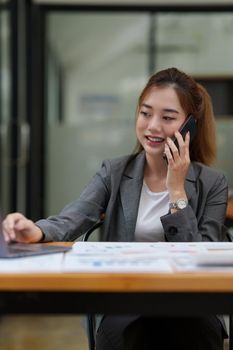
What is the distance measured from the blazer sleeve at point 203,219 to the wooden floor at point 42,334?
58.6 inches

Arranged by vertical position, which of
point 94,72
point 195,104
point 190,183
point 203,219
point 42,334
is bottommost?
point 42,334

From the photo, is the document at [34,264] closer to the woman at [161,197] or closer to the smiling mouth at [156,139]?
the woman at [161,197]

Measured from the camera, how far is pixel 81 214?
5.77 feet

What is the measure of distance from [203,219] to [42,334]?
77.9 inches

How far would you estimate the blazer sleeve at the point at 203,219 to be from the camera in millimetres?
1667

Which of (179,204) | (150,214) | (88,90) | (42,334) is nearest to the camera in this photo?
(179,204)

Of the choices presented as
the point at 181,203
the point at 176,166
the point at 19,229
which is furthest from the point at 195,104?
the point at 19,229

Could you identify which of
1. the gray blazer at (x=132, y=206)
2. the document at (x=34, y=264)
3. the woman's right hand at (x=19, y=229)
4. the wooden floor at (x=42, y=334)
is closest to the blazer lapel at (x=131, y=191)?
the gray blazer at (x=132, y=206)

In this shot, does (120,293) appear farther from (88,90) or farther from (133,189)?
(88,90)

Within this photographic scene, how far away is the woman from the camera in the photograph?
1623 mm

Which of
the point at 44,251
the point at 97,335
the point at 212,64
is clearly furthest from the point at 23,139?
the point at 44,251

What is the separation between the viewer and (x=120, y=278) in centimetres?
97

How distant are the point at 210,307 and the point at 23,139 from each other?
328cm

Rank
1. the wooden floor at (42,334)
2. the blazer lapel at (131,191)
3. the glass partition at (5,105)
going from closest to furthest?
the blazer lapel at (131,191) < the wooden floor at (42,334) < the glass partition at (5,105)
